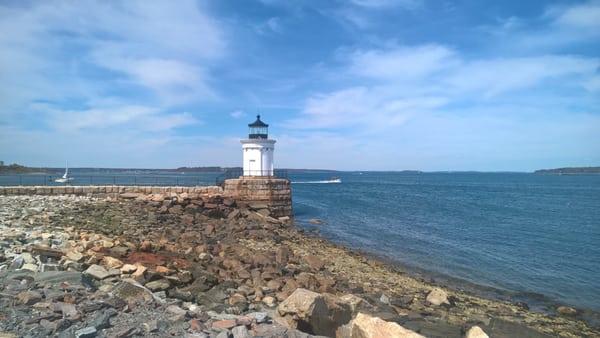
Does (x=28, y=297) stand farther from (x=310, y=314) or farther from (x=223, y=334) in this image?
(x=310, y=314)

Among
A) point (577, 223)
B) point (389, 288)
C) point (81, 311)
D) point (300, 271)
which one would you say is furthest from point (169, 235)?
point (577, 223)

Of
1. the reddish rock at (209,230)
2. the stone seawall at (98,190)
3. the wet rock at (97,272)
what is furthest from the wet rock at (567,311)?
the stone seawall at (98,190)

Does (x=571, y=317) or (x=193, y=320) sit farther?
(x=571, y=317)

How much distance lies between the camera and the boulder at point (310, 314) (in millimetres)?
6391

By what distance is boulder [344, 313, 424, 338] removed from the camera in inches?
207

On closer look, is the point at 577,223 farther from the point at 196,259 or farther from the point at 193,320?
the point at 193,320

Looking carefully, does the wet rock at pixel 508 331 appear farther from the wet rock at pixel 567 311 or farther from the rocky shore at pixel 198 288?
the wet rock at pixel 567 311

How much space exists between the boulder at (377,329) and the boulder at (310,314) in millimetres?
782

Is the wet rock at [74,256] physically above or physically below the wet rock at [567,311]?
above

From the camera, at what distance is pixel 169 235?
15.6 meters

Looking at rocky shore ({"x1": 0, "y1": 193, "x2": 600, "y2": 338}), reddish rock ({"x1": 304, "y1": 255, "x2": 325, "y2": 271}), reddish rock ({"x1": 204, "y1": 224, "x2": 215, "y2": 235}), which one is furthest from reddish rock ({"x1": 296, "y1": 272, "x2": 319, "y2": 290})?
reddish rock ({"x1": 204, "y1": 224, "x2": 215, "y2": 235})

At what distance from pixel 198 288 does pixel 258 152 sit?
16.5 metres

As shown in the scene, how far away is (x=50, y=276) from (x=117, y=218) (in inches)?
424

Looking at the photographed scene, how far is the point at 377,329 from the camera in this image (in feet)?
17.9
